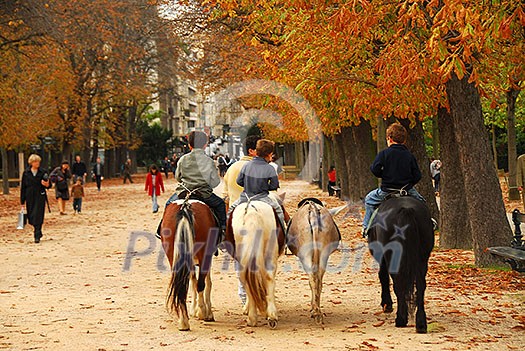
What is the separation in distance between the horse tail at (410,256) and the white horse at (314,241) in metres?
1.05

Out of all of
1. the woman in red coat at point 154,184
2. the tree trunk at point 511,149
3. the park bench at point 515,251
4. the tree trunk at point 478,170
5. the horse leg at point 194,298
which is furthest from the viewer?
the woman in red coat at point 154,184

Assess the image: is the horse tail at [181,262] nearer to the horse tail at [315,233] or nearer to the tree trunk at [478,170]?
the horse tail at [315,233]

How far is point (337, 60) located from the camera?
1767 cm

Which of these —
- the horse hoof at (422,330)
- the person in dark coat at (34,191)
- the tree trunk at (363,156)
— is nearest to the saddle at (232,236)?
the horse hoof at (422,330)

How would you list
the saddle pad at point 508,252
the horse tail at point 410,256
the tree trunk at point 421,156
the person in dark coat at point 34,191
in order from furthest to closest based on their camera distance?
the person in dark coat at point 34,191 → the tree trunk at point 421,156 → the saddle pad at point 508,252 → the horse tail at point 410,256

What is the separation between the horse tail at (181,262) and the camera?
1044 centimetres

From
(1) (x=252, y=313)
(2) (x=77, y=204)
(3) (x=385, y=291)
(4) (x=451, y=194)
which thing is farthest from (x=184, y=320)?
(2) (x=77, y=204)

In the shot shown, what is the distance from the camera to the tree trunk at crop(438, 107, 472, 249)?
1814cm

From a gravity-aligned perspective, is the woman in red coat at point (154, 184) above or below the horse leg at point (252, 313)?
above

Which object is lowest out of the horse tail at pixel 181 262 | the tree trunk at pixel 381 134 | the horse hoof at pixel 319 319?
the horse hoof at pixel 319 319

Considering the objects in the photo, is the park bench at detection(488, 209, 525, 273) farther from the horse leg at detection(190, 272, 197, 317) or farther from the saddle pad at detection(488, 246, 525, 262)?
the horse leg at detection(190, 272, 197, 317)

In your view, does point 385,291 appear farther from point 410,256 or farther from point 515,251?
point 515,251

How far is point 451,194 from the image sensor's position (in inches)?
716

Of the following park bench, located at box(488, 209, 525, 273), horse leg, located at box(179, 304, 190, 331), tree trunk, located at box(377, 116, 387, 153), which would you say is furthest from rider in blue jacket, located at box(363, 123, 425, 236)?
tree trunk, located at box(377, 116, 387, 153)
